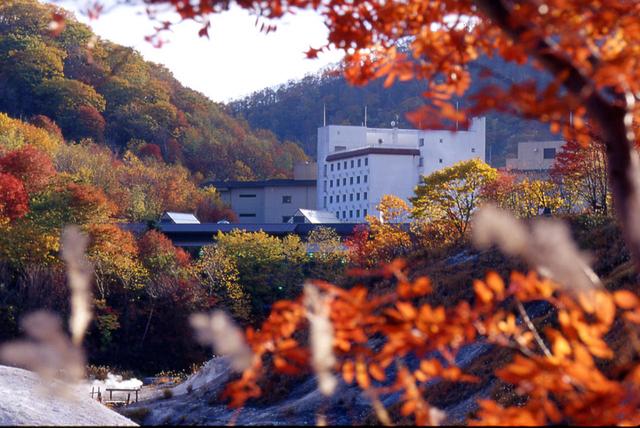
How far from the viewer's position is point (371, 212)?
93.5 meters

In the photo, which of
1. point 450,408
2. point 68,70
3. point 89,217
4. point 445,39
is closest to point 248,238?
point 89,217

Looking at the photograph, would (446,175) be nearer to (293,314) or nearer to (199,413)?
(199,413)

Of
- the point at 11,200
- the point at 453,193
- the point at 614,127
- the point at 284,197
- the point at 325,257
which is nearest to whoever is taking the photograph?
the point at 614,127

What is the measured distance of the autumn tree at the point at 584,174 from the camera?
137 ft

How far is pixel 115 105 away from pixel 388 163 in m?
30.4

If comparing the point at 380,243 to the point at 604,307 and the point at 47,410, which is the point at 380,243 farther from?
the point at 604,307

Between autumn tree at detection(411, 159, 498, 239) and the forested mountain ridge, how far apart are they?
50.0 metres

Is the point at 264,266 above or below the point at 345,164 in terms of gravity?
below

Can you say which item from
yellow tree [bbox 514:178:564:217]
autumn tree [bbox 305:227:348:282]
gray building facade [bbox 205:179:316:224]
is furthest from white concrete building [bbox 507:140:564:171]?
yellow tree [bbox 514:178:564:217]

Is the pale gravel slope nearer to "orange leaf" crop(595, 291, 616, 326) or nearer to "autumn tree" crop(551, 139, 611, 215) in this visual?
Answer: "orange leaf" crop(595, 291, 616, 326)

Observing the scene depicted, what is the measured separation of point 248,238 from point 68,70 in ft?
209

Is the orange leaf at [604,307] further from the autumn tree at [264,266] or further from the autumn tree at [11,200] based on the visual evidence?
the autumn tree at [11,200]

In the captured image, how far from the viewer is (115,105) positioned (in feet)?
357

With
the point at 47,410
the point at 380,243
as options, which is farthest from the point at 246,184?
the point at 47,410
